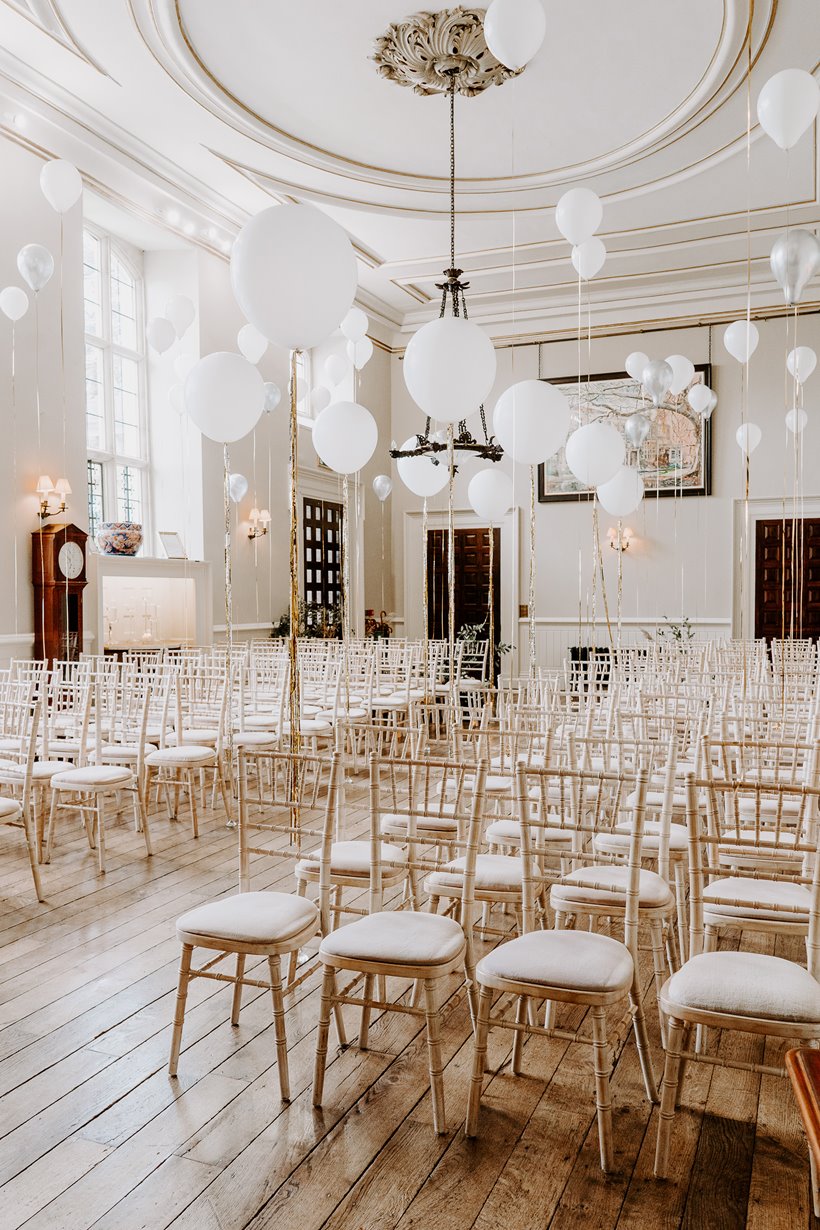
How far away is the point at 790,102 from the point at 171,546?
786cm

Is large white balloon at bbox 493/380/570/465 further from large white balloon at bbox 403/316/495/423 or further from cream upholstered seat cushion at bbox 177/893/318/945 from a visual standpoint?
cream upholstered seat cushion at bbox 177/893/318/945

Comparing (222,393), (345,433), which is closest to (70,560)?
(345,433)

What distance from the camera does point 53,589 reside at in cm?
846

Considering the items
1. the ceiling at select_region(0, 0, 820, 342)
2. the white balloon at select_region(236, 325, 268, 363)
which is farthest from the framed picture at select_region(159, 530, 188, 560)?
the white balloon at select_region(236, 325, 268, 363)

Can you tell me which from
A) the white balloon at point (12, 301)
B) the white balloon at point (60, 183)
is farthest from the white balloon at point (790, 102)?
the white balloon at point (12, 301)

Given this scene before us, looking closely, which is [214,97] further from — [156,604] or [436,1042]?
[436,1042]

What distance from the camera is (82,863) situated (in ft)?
16.3

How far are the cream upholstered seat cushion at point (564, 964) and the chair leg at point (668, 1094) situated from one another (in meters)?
0.15

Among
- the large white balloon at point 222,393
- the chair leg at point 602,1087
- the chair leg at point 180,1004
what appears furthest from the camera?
the large white balloon at point 222,393

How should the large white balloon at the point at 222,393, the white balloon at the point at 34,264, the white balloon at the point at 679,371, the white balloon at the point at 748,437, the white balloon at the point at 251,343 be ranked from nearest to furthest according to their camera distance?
1. the large white balloon at the point at 222,393
2. the white balloon at the point at 748,437
3. the white balloon at the point at 34,264
4. the white balloon at the point at 251,343
5. the white balloon at the point at 679,371

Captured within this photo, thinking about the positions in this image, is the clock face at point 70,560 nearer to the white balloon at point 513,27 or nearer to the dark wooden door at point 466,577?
the white balloon at point 513,27

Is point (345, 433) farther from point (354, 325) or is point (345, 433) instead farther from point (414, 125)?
point (414, 125)

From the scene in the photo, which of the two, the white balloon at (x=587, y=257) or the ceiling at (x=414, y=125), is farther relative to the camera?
the ceiling at (x=414, y=125)

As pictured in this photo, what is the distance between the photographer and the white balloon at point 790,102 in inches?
186
